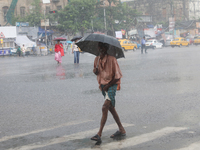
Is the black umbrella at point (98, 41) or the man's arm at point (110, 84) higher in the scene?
the black umbrella at point (98, 41)

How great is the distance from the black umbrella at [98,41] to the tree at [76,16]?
152 ft

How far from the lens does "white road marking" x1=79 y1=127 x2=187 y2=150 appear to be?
461 centimetres

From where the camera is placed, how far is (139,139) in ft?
16.1

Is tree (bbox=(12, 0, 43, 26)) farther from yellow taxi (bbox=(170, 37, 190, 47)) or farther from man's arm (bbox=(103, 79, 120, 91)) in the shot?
man's arm (bbox=(103, 79, 120, 91))

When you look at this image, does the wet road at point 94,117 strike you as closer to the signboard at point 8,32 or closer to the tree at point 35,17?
the signboard at point 8,32

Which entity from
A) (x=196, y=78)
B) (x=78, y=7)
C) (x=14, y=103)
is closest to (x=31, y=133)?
(x=14, y=103)

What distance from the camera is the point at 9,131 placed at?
18.8 ft

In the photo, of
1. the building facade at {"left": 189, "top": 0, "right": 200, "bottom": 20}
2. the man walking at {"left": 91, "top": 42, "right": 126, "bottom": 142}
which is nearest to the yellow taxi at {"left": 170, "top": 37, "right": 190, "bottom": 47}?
the building facade at {"left": 189, "top": 0, "right": 200, "bottom": 20}

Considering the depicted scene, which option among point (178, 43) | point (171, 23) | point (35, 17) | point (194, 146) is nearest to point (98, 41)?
point (194, 146)

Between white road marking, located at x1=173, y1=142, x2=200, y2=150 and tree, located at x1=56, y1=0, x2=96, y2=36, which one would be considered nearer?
white road marking, located at x1=173, y1=142, x2=200, y2=150

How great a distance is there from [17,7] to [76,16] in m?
13.6

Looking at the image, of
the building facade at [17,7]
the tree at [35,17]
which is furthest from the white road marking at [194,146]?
the building facade at [17,7]

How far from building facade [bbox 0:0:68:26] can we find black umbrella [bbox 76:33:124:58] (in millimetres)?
54105

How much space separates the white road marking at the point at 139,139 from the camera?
15.1 ft
